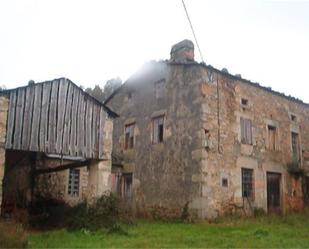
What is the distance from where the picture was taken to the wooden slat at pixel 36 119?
11.2 meters

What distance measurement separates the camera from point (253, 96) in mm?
16844

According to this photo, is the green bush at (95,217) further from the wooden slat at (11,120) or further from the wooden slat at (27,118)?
the wooden slat at (11,120)

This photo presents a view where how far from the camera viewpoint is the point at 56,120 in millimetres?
11781

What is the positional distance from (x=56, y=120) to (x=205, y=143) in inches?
228

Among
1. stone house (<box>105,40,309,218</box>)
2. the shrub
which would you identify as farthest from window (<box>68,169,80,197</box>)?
stone house (<box>105,40,309,218</box>)

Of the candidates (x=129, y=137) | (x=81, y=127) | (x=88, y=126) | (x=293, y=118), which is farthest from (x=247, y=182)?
(x=81, y=127)

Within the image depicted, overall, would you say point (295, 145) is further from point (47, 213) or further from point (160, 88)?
point (47, 213)

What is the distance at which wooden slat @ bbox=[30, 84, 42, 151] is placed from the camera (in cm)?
1123

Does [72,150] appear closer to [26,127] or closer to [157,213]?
[26,127]

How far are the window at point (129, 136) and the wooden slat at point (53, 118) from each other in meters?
6.96

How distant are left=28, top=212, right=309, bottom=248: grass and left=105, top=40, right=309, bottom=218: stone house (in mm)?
1901

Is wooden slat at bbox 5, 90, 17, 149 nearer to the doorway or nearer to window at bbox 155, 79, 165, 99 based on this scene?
window at bbox 155, 79, 165, 99

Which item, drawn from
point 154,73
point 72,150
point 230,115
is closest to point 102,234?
point 72,150

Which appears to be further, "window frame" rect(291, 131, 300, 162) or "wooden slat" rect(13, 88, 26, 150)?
"window frame" rect(291, 131, 300, 162)
